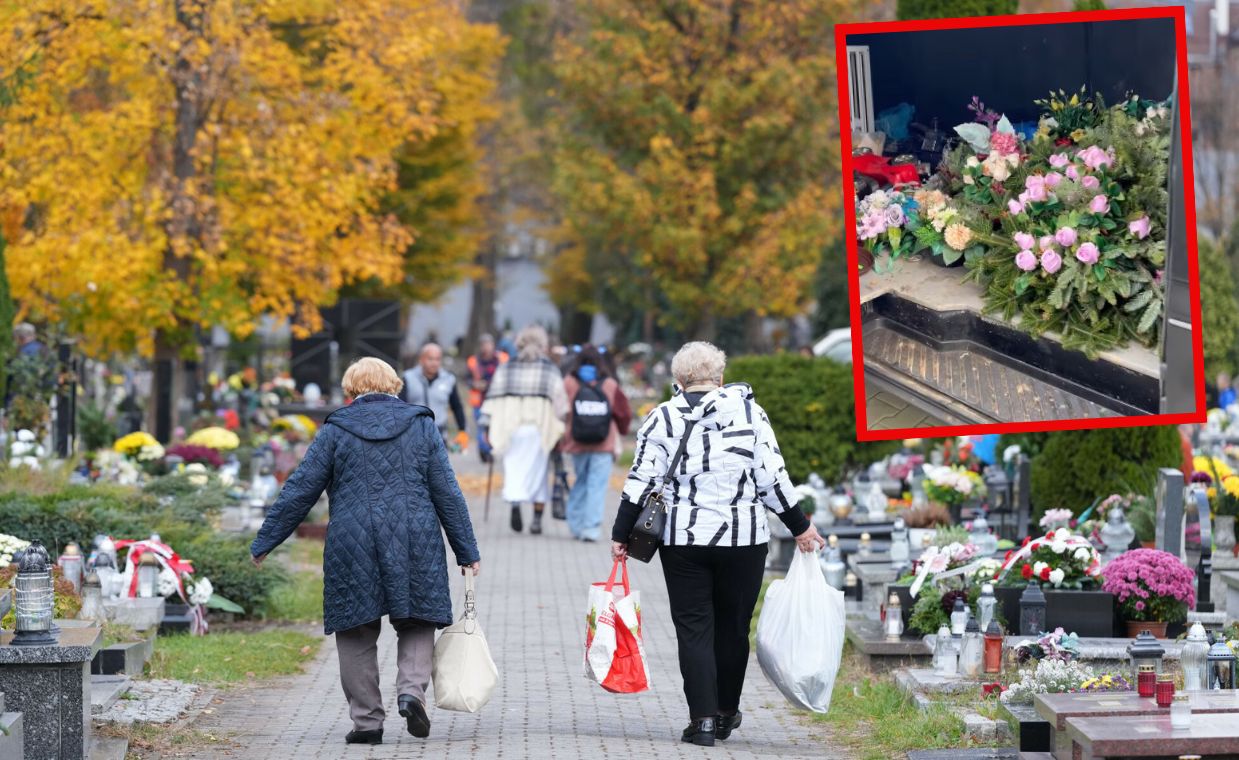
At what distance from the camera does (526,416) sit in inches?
664

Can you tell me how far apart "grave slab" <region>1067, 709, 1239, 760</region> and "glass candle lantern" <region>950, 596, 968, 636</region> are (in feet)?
8.11

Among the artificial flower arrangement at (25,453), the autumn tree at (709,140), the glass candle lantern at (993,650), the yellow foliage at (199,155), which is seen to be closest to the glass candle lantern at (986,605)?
the glass candle lantern at (993,650)

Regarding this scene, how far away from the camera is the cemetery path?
788cm

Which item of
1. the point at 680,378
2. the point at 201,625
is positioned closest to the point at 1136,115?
the point at 680,378

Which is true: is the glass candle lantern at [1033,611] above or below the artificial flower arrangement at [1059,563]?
below

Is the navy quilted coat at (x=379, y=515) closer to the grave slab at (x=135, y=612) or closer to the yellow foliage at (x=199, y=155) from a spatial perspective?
the grave slab at (x=135, y=612)

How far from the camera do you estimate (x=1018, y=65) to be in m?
7.83

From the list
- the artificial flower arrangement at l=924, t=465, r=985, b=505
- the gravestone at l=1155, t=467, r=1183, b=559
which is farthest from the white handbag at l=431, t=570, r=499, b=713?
the artificial flower arrangement at l=924, t=465, r=985, b=505

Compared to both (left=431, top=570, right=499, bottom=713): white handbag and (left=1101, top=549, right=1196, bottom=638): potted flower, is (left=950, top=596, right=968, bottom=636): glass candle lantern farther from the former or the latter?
(left=431, top=570, right=499, bottom=713): white handbag

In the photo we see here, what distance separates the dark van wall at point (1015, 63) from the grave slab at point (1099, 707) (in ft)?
8.01

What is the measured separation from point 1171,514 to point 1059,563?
3.18ft

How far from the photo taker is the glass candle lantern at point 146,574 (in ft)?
34.1

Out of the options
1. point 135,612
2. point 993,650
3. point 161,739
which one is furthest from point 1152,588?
point 135,612

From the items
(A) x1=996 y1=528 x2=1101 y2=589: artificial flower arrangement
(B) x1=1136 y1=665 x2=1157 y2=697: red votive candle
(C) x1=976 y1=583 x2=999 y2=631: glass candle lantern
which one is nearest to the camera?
(B) x1=1136 y1=665 x2=1157 y2=697: red votive candle
